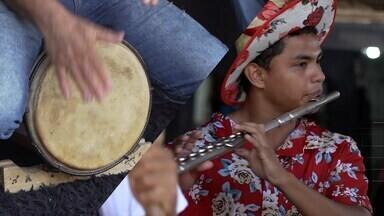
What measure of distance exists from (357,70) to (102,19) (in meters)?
1.05

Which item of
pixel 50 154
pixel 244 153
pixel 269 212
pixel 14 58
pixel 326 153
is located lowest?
pixel 269 212

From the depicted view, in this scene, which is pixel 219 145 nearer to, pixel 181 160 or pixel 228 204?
pixel 181 160

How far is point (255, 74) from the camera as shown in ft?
4.83

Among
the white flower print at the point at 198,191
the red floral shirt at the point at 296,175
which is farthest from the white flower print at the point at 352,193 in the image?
the white flower print at the point at 198,191

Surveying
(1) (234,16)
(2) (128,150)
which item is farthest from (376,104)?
(2) (128,150)

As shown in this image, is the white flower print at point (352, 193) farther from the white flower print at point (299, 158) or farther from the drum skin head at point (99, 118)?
the drum skin head at point (99, 118)

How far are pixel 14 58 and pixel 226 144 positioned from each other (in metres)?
0.45

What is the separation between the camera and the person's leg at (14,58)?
1.02m

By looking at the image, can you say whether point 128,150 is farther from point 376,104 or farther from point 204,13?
point 376,104

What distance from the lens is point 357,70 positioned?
6.31 ft

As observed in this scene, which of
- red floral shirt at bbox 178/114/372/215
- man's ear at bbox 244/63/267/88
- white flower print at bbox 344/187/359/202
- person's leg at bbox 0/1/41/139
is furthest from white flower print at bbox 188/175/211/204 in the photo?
person's leg at bbox 0/1/41/139

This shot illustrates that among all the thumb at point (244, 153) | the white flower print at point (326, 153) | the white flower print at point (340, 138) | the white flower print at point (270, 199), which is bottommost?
the white flower print at point (270, 199)

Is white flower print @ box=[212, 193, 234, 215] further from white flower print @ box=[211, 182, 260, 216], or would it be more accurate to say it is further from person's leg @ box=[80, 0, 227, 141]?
person's leg @ box=[80, 0, 227, 141]

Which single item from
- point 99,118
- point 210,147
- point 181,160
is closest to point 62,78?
point 99,118
